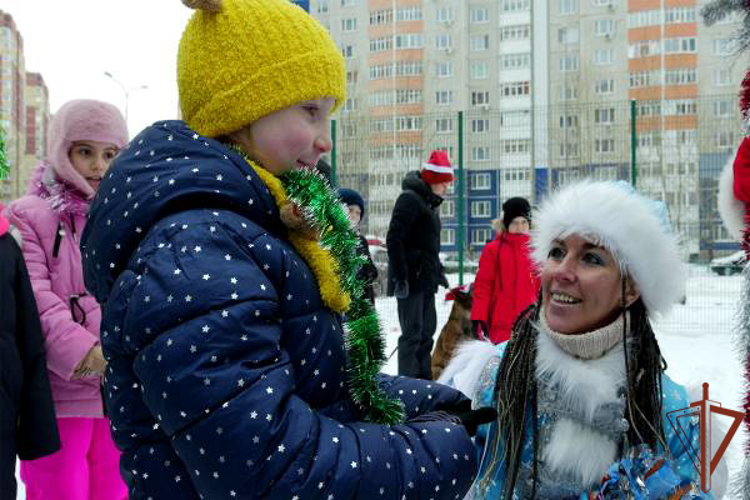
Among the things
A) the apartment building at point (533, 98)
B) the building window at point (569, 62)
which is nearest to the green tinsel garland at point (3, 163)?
the apartment building at point (533, 98)

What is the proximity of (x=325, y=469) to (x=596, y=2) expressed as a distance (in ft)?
130

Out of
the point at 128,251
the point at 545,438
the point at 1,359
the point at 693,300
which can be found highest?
the point at 128,251

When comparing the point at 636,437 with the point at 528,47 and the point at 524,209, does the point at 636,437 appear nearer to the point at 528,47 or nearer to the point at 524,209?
the point at 524,209

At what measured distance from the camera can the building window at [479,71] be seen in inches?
1551

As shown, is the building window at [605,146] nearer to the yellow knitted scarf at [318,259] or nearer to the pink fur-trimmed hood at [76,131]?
the pink fur-trimmed hood at [76,131]

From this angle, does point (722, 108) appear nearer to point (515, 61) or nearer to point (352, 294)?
point (352, 294)

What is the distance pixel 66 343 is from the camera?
2.71 metres

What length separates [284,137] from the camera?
4.13 feet

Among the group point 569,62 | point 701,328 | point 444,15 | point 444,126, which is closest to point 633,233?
point 444,126

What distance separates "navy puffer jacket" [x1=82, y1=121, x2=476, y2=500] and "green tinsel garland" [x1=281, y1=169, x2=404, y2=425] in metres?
0.04

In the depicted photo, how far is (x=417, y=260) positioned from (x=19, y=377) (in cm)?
393

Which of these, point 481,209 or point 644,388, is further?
point 481,209

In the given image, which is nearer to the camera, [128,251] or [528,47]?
[128,251]

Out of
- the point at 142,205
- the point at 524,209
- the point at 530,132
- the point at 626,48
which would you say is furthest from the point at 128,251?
the point at 626,48
